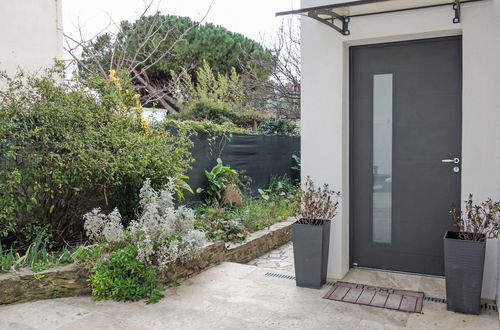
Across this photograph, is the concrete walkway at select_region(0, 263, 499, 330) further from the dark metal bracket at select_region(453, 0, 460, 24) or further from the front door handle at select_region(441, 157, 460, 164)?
the dark metal bracket at select_region(453, 0, 460, 24)

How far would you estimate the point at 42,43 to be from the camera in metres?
5.94

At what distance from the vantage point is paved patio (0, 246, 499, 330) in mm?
3164

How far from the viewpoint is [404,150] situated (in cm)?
416

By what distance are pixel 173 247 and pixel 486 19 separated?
3.34 meters

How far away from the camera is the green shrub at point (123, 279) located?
11.9 feet

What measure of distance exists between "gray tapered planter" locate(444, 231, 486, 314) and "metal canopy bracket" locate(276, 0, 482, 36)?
1902 mm

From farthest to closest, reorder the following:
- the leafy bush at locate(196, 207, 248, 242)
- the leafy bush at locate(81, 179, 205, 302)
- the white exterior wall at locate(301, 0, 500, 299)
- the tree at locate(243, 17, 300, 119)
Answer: the tree at locate(243, 17, 300, 119) < the leafy bush at locate(196, 207, 248, 242) < the leafy bush at locate(81, 179, 205, 302) < the white exterior wall at locate(301, 0, 500, 299)

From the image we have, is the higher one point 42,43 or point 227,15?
point 227,15

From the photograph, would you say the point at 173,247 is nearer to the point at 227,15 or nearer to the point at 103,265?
the point at 103,265

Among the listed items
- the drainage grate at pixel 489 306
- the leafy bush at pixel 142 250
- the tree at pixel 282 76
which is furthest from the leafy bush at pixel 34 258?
the tree at pixel 282 76

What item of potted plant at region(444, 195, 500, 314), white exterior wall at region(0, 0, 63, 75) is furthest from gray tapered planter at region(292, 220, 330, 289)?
white exterior wall at region(0, 0, 63, 75)

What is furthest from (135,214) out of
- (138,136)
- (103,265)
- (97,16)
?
(97,16)

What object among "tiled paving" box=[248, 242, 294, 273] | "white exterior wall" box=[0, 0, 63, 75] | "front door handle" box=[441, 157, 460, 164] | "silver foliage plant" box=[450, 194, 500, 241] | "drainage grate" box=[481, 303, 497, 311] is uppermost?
"white exterior wall" box=[0, 0, 63, 75]

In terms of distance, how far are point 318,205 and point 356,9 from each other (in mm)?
1845
